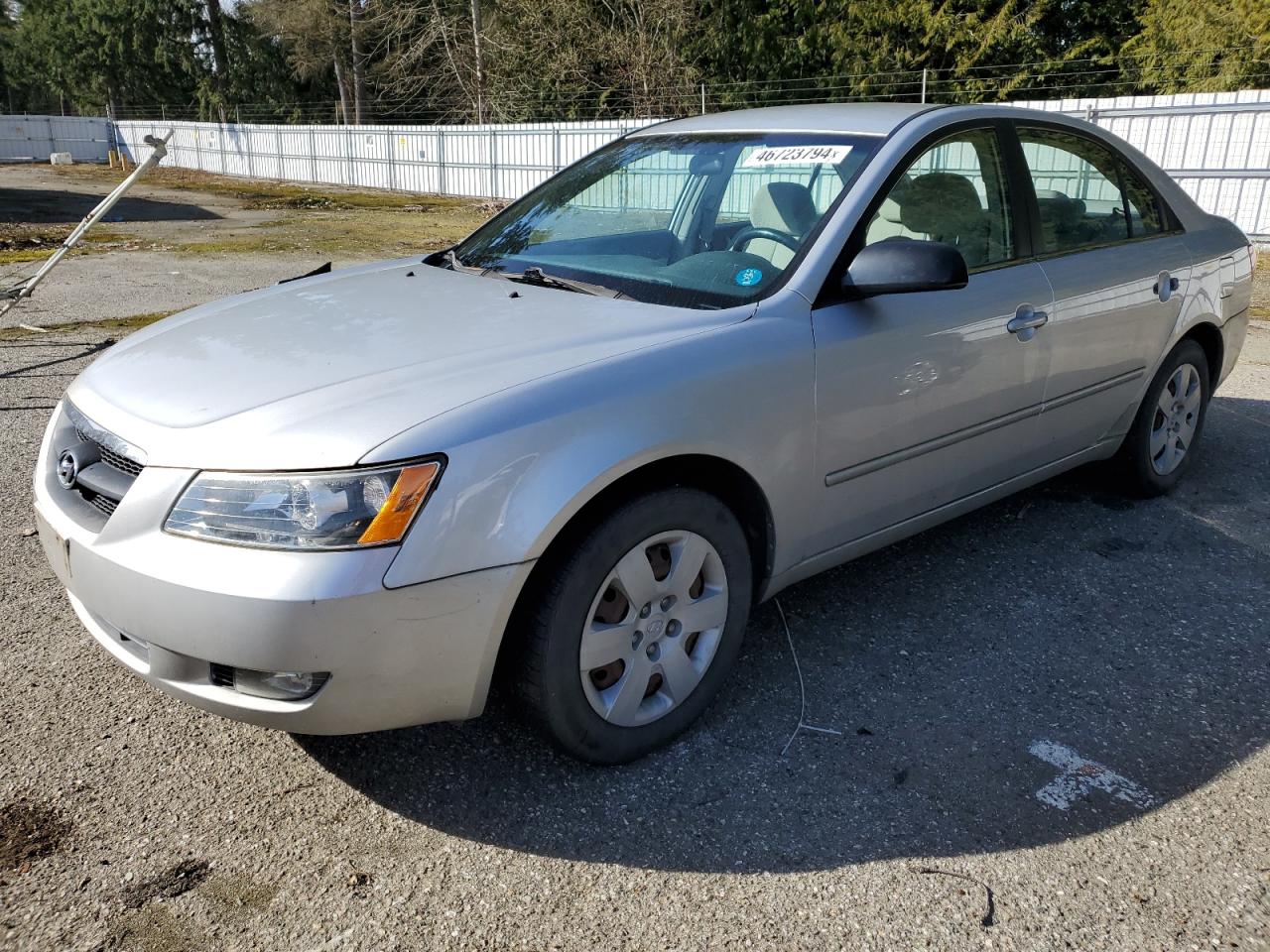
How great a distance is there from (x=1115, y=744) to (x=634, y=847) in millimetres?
1411

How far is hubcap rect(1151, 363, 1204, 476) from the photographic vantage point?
4590 millimetres

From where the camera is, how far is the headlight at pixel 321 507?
2.17 m

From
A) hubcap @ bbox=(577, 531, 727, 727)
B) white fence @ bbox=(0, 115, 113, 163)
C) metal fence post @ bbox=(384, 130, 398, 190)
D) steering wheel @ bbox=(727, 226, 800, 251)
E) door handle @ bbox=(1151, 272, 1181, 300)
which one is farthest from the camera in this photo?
Answer: white fence @ bbox=(0, 115, 113, 163)

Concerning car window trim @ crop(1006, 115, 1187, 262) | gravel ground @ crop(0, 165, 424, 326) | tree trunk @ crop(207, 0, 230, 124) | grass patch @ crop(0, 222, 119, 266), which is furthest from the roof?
tree trunk @ crop(207, 0, 230, 124)

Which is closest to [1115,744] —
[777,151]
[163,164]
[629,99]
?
[777,151]

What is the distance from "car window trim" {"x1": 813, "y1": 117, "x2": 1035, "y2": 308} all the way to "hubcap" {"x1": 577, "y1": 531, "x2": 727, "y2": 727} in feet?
2.77

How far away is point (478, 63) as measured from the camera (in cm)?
3048

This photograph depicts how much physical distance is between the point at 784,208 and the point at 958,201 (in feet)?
2.33

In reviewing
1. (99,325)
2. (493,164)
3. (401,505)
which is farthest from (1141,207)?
(493,164)

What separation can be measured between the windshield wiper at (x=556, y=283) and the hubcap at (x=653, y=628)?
2.79ft

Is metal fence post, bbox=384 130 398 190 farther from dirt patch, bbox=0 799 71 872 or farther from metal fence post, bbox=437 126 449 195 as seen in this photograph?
dirt patch, bbox=0 799 71 872

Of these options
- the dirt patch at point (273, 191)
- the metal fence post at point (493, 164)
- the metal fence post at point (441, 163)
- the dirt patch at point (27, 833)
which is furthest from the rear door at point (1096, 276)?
the metal fence post at point (441, 163)

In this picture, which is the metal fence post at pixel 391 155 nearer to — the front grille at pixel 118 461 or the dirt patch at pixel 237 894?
the front grille at pixel 118 461

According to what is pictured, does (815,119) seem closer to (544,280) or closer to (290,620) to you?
(544,280)
